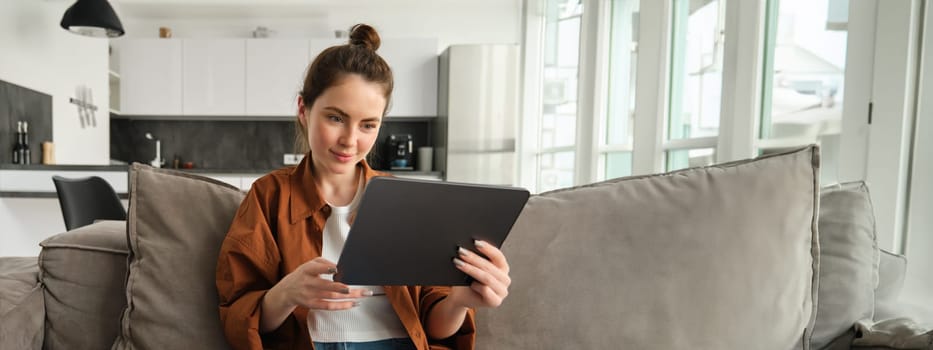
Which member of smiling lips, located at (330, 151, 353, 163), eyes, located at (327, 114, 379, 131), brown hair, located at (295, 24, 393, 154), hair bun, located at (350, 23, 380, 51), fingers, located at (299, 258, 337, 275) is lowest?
fingers, located at (299, 258, 337, 275)

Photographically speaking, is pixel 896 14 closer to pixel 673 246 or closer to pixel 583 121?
pixel 673 246

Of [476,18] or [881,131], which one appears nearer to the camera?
[881,131]

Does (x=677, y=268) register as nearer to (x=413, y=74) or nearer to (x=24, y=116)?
(x=24, y=116)

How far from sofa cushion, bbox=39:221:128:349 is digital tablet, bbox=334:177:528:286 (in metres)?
0.62

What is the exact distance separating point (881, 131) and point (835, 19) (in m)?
0.31

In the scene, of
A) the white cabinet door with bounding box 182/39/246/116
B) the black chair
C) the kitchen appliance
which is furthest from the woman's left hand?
the white cabinet door with bounding box 182/39/246/116

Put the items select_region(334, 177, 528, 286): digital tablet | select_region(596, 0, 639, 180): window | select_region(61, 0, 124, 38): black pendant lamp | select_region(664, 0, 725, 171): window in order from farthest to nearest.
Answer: select_region(61, 0, 124, 38): black pendant lamp → select_region(596, 0, 639, 180): window → select_region(664, 0, 725, 171): window → select_region(334, 177, 528, 286): digital tablet

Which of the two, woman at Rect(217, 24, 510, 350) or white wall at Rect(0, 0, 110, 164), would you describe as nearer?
woman at Rect(217, 24, 510, 350)

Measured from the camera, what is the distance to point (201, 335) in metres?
1.13

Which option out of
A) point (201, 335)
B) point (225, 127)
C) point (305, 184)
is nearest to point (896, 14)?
point (305, 184)

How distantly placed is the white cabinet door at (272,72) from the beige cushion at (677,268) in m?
4.57

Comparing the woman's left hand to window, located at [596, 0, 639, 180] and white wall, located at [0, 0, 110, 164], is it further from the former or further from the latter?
white wall, located at [0, 0, 110, 164]

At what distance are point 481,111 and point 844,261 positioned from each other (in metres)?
4.00

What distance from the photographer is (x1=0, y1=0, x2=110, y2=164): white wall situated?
3688 mm
